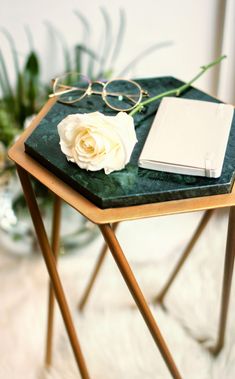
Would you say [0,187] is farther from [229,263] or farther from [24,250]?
[229,263]

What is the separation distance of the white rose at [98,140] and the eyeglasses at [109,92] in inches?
4.2

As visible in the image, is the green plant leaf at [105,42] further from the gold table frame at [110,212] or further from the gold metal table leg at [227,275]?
the gold metal table leg at [227,275]

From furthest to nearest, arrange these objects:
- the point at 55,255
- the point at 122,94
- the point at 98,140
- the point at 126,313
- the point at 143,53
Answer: the point at 143,53 < the point at 126,313 < the point at 55,255 < the point at 122,94 < the point at 98,140

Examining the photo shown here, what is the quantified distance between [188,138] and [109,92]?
0.53ft

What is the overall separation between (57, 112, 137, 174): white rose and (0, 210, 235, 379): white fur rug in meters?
0.50

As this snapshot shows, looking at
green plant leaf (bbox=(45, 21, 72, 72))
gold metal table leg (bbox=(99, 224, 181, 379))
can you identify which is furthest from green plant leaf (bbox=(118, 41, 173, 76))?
gold metal table leg (bbox=(99, 224, 181, 379))

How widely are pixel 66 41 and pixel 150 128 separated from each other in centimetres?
55

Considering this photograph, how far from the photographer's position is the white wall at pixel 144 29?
1049 millimetres

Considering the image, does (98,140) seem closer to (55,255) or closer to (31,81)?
(55,255)

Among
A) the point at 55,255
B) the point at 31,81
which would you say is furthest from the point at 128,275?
the point at 31,81

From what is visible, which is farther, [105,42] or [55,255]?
[105,42]

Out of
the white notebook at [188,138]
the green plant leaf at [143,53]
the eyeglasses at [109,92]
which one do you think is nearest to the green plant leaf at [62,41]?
the green plant leaf at [143,53]

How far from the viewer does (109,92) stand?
28.2 inches

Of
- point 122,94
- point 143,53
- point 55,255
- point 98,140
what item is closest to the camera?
point 98,140
